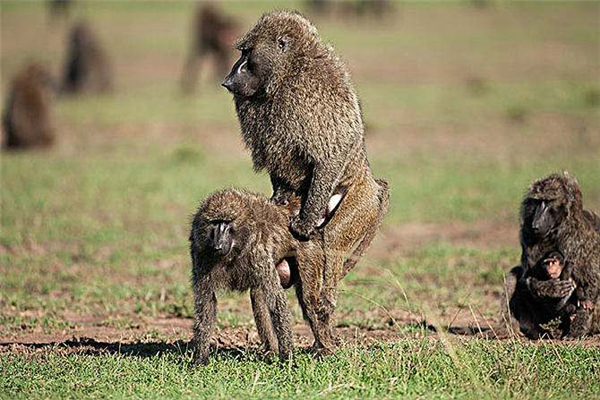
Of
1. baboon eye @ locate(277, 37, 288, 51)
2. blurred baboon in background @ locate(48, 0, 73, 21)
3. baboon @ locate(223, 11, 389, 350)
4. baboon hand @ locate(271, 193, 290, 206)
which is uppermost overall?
baboon eye @ locate(277, 37, 288, 51)

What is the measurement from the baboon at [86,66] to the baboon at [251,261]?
19.0 meters

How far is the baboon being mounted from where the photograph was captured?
6.74 metres

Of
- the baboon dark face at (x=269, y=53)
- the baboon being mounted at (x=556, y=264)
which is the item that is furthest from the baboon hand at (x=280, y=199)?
the baboon being mounted at (x=556, y=264)

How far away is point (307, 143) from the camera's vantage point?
5930 mm

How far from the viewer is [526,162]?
603 inches

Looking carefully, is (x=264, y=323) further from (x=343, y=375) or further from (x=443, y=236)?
(x=443, y=236)

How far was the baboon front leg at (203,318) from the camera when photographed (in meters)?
5.82

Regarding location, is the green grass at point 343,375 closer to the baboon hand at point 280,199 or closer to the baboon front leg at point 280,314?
the baboon front leg at point 280,314

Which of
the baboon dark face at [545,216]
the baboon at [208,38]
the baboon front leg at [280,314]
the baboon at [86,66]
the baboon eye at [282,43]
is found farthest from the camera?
the baboon at [208,38]

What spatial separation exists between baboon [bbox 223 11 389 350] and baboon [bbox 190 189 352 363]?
10 cm

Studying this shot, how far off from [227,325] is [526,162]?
889 centimetres

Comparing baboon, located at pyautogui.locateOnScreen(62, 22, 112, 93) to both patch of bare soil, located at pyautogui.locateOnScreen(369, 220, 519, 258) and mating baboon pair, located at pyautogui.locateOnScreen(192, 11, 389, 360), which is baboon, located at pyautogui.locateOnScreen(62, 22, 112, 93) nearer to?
patch of bare soil, located at pyautogui.locateOnScreen(369, 220, 519, 258)

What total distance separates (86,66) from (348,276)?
1657cm

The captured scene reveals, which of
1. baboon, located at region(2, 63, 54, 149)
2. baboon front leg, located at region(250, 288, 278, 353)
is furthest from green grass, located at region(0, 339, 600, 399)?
baboon, located at region(2, 63, 54, 149)
